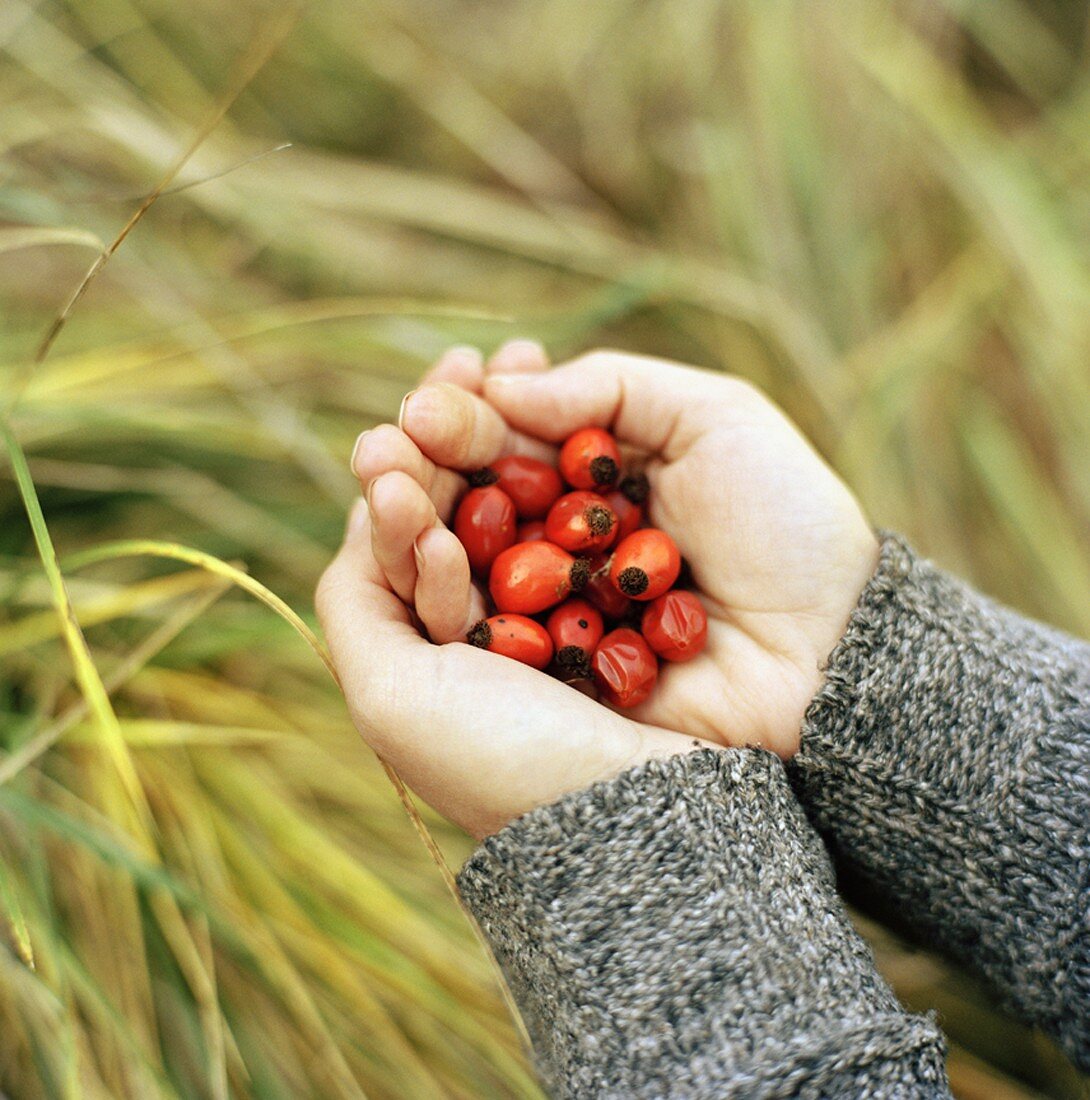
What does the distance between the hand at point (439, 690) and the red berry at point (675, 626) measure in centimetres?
17

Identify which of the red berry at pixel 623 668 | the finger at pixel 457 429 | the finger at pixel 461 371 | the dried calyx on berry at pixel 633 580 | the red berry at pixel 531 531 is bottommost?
the red berry at pixel 623 668

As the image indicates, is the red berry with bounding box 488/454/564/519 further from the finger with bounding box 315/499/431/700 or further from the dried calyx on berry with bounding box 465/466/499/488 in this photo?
the finger with bounding box 315/499/431/700

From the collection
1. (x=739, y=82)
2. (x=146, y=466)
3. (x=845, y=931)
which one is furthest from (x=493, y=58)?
(x=845, y=931)

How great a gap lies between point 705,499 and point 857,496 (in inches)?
33.6

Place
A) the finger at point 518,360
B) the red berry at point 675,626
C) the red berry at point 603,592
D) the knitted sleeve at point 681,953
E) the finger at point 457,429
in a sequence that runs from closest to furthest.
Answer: the knitted sleeve at point 681,953 < the finger at point 457,429 < the red berry at point 675,626 < the red berry at point 603,592 < the finger at point 518,360

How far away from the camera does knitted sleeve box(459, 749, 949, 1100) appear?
1182 millimetres

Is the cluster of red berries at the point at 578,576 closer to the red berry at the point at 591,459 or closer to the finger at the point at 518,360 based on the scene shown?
the red berry at the point at 591,459

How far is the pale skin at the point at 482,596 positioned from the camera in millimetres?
1346

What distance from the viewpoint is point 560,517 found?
1.68 metres

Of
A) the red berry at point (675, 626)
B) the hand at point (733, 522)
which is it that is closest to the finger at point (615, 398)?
the hand at point (733, 522)

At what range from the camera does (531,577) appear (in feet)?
5.18

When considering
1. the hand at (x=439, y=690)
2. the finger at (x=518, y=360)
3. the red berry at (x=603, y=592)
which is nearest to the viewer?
the hand at (x=439, y=690)

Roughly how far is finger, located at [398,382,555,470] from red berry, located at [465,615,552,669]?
1.03 ft

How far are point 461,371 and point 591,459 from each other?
→ 0.30 metres
